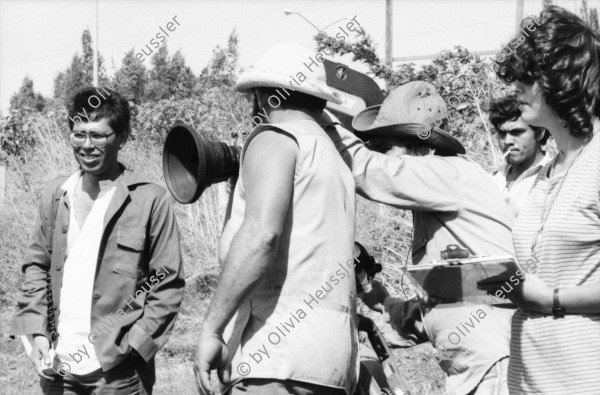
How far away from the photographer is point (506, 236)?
9.20 feet

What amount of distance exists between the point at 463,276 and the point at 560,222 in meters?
0.39

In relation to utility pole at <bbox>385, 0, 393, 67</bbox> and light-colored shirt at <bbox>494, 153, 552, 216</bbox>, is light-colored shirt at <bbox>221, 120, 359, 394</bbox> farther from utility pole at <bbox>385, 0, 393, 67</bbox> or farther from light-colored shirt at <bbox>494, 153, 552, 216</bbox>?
utility pole at <bbox>385, 0, 393, 67</bbox>

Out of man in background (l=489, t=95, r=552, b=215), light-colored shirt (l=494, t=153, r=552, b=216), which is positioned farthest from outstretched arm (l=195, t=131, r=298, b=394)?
man in background (l=489, t=95, r=552, b=215)

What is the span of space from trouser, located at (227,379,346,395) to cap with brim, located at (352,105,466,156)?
102 cm

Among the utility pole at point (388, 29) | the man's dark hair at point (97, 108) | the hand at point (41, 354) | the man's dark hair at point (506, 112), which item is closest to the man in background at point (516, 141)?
the man's dark hair at point (506, 112)

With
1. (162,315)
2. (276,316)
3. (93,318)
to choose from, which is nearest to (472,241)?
(276,316)

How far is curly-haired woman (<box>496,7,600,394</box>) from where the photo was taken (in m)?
2.21

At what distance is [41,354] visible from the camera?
127 inches

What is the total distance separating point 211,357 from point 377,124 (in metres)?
1.15

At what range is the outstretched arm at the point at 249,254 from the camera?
2.29 meters

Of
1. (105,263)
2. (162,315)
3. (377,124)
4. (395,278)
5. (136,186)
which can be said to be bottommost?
(395,278)

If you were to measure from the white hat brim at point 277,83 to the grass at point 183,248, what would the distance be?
2.20 meters

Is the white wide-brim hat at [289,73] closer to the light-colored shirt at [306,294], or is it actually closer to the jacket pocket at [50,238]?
the light-colored shirt at [306,294]

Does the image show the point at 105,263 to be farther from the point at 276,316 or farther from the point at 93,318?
the point at 276,316
